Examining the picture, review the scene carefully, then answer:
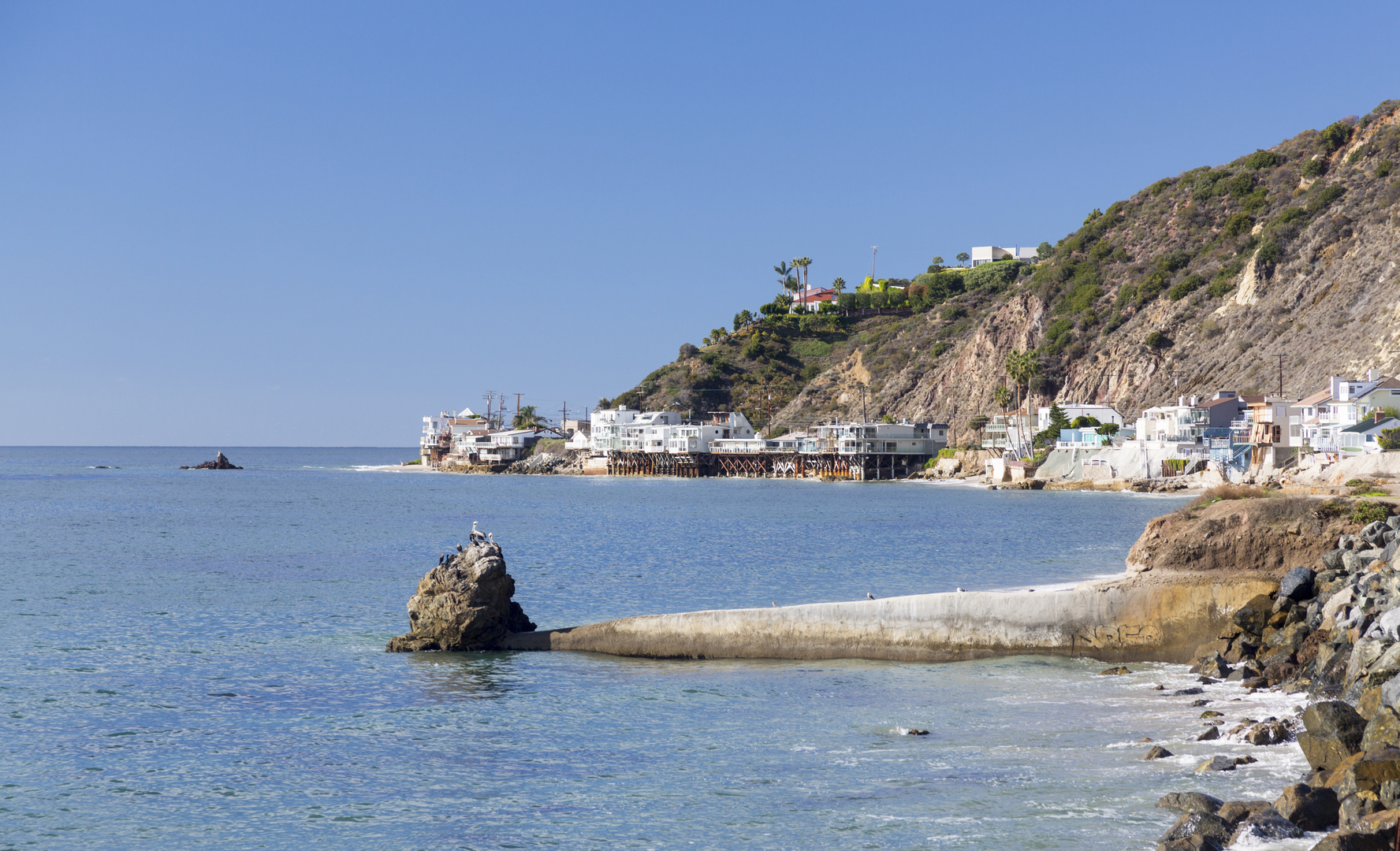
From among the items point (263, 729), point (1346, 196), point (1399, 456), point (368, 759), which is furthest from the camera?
point (1346, 196)

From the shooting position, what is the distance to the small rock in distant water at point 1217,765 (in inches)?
512

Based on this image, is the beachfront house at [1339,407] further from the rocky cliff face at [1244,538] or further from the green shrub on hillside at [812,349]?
the green shrub on hillside at [812,349]

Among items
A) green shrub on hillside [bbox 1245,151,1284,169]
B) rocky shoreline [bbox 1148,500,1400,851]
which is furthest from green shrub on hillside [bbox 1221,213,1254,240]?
rocky shoreline [bbox 1148,500,1400,851]

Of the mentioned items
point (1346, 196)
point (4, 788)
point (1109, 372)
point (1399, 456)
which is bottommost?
point (4, 788)

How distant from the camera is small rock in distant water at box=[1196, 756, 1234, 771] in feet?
42.6

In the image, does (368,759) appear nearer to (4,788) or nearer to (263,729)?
(263,729)

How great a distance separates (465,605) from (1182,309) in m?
96.4

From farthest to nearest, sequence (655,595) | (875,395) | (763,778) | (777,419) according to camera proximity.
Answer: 1. (777,419)
2. (875,395)
3. (655,595)
4. (763,778)

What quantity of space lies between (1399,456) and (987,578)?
115 feet

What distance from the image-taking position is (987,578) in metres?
31.2

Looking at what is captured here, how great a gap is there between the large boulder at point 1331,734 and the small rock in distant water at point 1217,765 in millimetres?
783

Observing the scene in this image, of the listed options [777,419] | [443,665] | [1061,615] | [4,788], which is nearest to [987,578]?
[1061,615]

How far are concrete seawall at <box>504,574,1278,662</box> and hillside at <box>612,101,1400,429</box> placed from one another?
66085 mm

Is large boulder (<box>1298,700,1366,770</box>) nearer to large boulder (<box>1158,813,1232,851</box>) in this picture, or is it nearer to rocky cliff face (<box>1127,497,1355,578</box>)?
large boulder (<box>1158,813,1232,851</box>)
